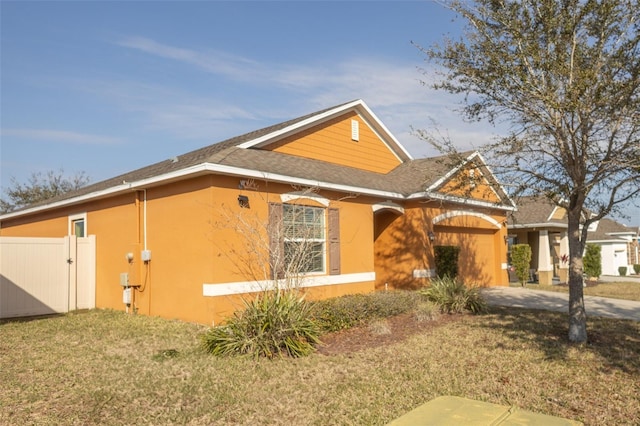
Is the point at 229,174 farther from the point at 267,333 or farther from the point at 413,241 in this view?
the point at 413,241

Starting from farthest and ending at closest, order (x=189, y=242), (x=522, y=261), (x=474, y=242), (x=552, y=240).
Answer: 1. (x=552, y=240)
2. (x=522, y=261)
3. (x=474, y=242)
4. (x=189, y=242)

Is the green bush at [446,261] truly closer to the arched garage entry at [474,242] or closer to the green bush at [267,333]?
the arched garage entry at [474,242]

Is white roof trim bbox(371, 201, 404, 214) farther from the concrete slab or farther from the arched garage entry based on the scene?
the concrete slab

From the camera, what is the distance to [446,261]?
15586mm

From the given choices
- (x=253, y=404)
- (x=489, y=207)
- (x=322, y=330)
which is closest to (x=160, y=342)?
(x=322, y=330)

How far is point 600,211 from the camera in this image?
927 cm

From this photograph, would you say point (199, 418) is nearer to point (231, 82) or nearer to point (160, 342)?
point (160, 342)

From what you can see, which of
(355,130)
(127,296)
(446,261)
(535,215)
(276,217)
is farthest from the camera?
(535,215)

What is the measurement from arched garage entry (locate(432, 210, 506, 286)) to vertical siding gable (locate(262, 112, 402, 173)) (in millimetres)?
2893

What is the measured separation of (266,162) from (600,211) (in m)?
7.24

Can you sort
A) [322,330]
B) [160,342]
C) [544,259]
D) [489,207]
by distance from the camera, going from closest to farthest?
[160,342], [322,330], [489,207], [544,259]

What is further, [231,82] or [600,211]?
[231,82]

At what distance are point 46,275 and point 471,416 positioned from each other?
40.4 ft

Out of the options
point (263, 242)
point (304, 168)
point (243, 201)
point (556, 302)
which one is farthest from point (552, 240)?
point (243, 201)
